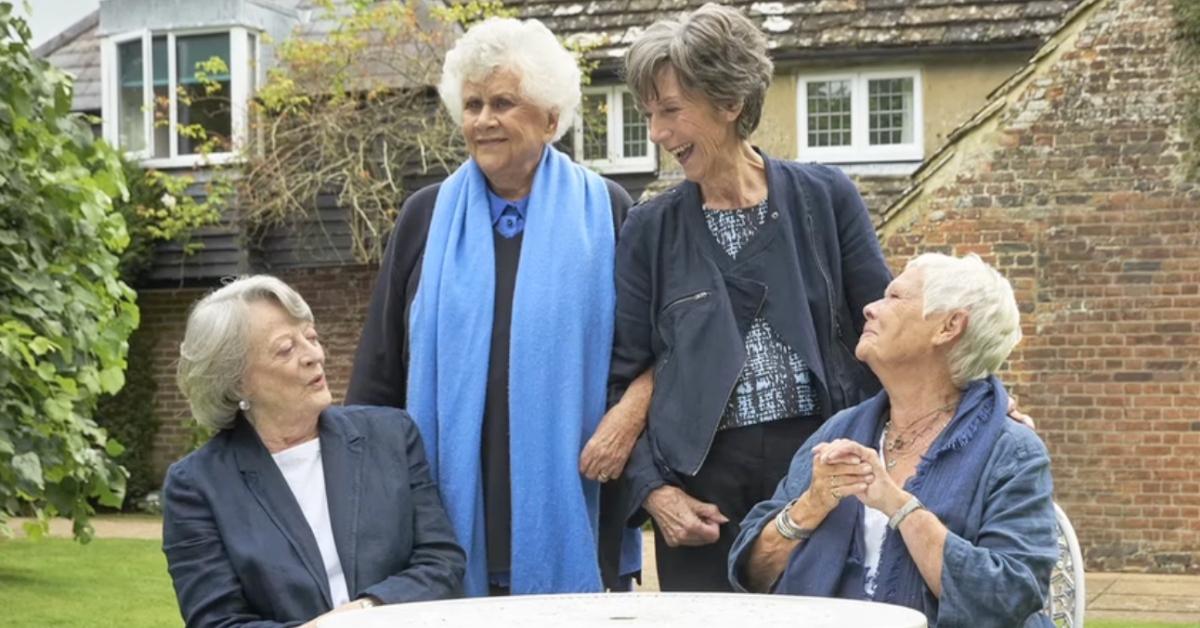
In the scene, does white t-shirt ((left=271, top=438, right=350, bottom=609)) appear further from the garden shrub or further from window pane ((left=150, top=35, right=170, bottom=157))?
window pane ((left=150, top=35, right=170, bottom=157))

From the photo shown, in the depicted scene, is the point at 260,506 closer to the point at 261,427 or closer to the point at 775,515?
the point at 261,427

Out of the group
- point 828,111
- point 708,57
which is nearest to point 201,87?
point 828,111

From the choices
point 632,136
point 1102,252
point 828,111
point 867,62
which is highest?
point 867,62

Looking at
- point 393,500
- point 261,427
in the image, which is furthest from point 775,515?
point 261,427

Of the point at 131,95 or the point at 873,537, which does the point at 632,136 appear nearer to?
the point at 131,95

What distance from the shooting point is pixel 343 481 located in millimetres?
Result: 4305

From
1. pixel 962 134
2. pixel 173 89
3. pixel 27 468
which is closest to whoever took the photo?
pixel 27 468

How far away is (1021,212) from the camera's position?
13430 mm

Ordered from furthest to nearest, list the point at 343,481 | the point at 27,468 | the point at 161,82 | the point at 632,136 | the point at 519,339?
the point at 161,82 → the point at 632,136 → the point at 27,468 → the point at 519,339 → the point at 343,481

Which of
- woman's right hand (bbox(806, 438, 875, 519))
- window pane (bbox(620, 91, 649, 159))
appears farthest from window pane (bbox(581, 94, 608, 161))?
woman's right hand (bbox(806, 438, 875, 519))

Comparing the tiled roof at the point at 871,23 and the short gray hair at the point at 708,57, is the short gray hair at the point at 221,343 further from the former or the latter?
the tiled roof at the point at 871,23

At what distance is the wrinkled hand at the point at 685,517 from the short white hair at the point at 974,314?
637mm

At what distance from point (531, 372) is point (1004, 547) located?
48.1 inches

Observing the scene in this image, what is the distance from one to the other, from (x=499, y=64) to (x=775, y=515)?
4.01 feet
